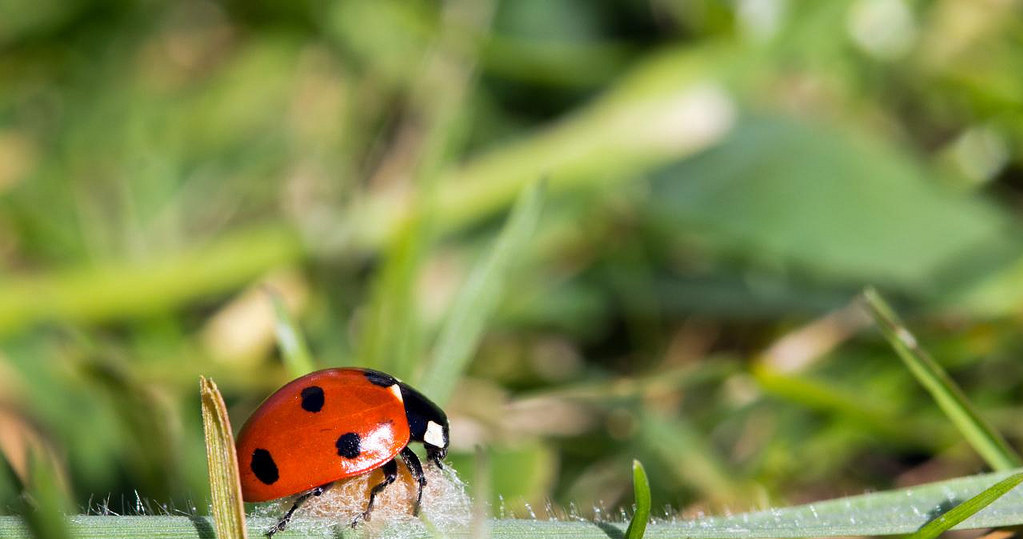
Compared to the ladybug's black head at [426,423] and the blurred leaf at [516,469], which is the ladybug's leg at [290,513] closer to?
the ladybug's black head at [426,423]

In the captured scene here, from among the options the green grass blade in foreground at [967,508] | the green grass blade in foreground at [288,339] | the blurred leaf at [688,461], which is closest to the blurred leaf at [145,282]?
the green grass blade in foreground at [288,339]

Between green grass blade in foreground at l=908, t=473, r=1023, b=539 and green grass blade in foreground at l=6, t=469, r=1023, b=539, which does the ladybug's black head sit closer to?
green grass blade in foreground at l=6, t=469, r=1023, b=539

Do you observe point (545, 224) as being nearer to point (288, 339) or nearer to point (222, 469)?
point (288, 339)

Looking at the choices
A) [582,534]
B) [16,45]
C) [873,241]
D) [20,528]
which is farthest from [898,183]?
[16,45]

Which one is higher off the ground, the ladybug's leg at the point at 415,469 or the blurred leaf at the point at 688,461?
the ladybug's leg at the point at 415,469

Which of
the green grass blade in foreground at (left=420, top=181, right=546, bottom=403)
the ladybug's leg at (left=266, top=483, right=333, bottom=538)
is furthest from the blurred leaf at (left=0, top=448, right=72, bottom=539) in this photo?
the green grass blade in foreground at (left=420, top=181, right=546, bottom=403)
